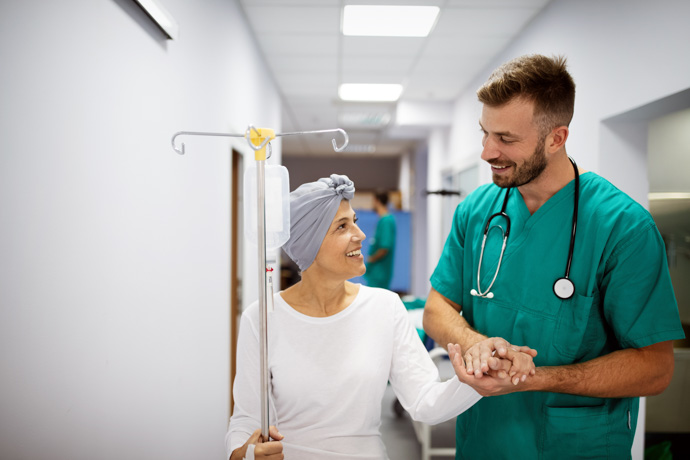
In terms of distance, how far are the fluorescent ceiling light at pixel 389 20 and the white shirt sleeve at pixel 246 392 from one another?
2.55 meters

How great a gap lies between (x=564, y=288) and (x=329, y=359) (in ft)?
2.07

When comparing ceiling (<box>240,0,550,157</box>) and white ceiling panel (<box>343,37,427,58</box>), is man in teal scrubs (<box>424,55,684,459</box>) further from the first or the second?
white ceiling panel (<box>343,37,427,58</box>)

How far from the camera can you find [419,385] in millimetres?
1320

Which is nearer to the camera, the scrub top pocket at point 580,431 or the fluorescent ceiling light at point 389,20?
the scrub top pocket at point 580,431

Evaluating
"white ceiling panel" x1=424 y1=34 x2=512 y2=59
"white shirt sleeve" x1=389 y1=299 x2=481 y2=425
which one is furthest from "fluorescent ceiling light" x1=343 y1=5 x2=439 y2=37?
"white shirt sleeve" x1=389 y1=299 x2=481 y2=425

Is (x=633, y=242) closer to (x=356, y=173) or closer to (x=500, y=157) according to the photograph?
(x=500, y=157)

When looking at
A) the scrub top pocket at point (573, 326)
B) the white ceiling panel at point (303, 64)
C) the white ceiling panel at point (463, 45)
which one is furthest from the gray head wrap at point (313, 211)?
the white ceiling panel at point (303, 64)

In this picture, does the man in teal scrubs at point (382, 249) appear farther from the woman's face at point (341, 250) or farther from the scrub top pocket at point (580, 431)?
the scrub top pocket at point (580, 431)

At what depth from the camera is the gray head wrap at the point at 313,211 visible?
1284 millimetres

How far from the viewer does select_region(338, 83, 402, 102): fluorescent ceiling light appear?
525 centimetres

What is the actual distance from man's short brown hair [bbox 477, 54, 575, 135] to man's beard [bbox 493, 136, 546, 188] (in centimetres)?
5

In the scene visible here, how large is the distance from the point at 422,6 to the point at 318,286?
8.00ft

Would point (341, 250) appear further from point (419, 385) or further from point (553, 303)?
point (553, 303)

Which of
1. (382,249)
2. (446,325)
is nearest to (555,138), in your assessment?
(446,325)
